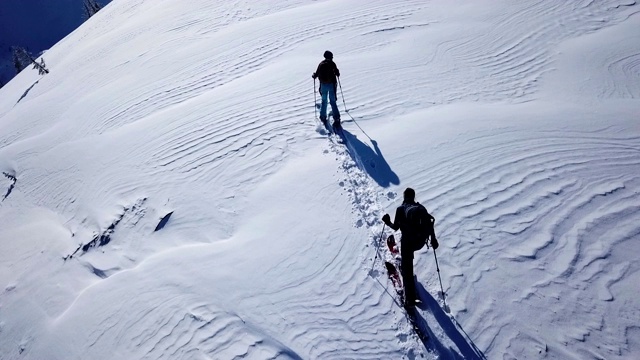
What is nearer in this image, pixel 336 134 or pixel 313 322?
pixel 313 322

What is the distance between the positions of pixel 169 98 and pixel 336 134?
6549 mm

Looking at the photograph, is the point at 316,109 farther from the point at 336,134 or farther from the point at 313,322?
the point at 313,322

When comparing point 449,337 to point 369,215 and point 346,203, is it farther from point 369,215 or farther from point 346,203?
point 346,203

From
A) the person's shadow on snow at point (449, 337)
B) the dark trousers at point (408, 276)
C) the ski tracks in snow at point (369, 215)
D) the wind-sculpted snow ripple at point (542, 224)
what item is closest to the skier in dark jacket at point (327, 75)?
the ski tracks in snow at point (369, 215)

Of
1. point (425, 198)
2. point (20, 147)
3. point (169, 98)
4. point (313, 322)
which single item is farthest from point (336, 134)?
point (20, 147)

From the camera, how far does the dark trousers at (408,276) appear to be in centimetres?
441

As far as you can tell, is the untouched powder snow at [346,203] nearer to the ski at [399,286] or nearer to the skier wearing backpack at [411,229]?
the ski at [399,286]

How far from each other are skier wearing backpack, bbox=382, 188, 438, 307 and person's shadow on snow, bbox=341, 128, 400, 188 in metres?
2.35

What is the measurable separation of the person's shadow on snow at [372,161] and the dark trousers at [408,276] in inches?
93.0

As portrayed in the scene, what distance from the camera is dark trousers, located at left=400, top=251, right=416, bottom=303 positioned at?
4410 mm

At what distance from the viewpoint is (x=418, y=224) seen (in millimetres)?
4121

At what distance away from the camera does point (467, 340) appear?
446 centimetres

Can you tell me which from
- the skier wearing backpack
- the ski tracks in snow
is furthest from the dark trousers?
the ski tracks in snow

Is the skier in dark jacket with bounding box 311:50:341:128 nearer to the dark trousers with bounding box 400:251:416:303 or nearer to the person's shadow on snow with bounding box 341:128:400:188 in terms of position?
the person's shadow on snow with bounding box 341:128:400:188
